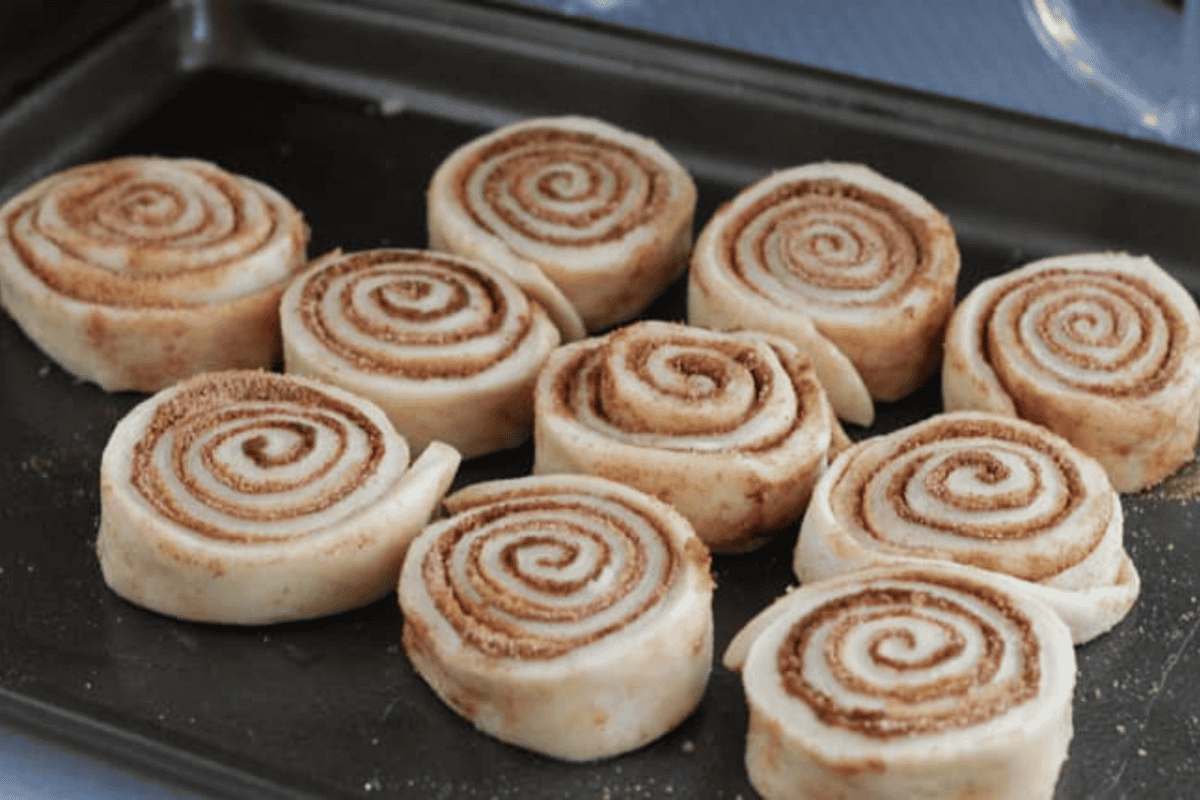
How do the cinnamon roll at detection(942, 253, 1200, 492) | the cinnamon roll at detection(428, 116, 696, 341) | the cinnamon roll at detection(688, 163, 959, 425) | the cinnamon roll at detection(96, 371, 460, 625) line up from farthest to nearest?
the cinnamon roll at detection(428, 116, 696, 341)
the cinnamon roll at detection(688, 163, 959, 425)
the cinnamon roll at detection(942, 253, 1200, 492)
the cinnamon roll at detection(96, 371, 460, 625)

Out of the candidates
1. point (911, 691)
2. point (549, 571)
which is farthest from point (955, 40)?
point (911, 691)

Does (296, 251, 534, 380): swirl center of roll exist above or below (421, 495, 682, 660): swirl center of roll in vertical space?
above

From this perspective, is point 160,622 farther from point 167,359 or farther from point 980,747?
point 980,747

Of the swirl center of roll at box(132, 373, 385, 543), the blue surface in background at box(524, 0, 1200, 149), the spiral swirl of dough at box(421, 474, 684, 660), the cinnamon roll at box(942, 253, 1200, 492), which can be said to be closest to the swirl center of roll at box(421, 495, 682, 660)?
the spiral swirl of dough at box(421, 474, 684, 660)

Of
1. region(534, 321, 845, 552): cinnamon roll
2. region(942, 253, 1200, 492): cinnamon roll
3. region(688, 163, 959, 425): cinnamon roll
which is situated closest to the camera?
region(534, 321, 845, 552): cinnamon roll

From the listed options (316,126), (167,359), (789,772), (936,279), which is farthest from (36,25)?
(789,772)

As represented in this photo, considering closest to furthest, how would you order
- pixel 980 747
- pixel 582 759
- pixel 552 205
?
1. pixel 980 747
2. pixel 582 759
3. pixel 552 205

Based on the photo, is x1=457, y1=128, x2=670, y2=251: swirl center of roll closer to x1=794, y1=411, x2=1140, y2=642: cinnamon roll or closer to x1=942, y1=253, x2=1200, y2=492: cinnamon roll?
x1=942, y1=253, x2=1200, y2=492: cinnamon roll
